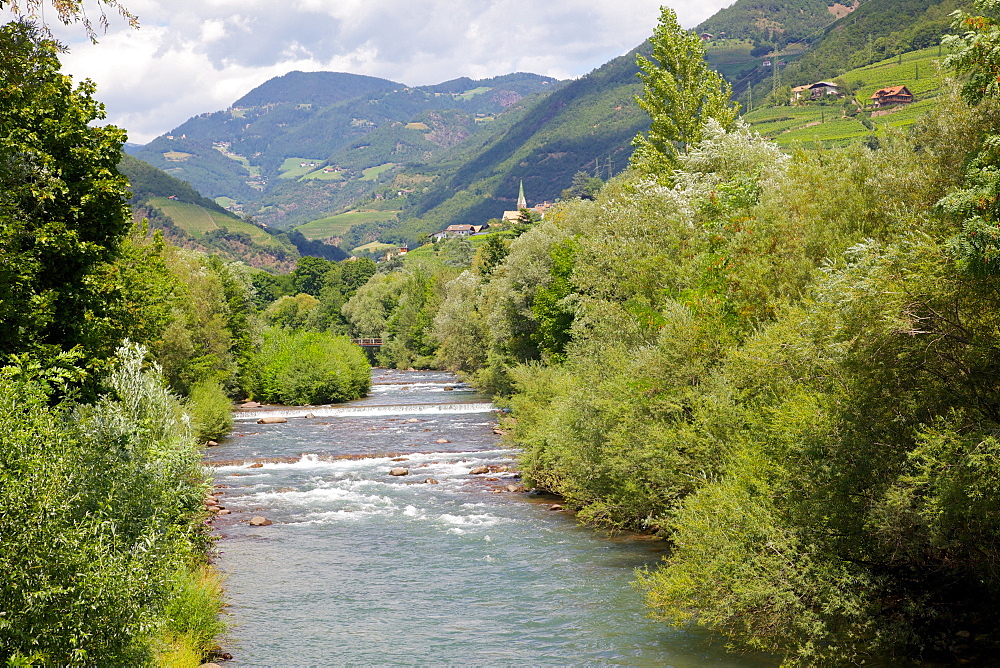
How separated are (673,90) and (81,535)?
43371 mm

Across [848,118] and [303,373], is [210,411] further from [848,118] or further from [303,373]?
[848,118]

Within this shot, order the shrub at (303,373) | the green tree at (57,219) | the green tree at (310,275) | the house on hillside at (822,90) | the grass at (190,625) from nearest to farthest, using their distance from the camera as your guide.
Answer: the grass at (190,625) < the green tree at (57,219) < the shrub at (303,373) < the house on hillside at (822,90) < the green tree at (310,275)

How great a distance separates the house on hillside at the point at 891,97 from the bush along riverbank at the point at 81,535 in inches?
6047

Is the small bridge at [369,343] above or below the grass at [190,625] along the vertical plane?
below

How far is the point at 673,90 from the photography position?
4684 cm

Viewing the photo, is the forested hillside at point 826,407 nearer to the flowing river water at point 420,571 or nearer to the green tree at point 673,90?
the flowing river water at point 420,571

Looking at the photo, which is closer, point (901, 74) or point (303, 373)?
point (303, 373)

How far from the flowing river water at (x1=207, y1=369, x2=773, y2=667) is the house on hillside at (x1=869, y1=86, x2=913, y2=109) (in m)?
134

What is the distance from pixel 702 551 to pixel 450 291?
71.9 meters

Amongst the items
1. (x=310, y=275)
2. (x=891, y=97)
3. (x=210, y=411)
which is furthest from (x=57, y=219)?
(x=310, y=275)

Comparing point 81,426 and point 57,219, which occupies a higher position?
point 57,219

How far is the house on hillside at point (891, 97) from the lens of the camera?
142125 mm

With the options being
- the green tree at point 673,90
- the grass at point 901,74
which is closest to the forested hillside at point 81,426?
the green tree at point 673,90

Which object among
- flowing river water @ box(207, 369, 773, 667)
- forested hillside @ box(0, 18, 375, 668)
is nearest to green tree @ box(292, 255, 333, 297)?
flowing river water @ box(207, 369, 773, 667)
